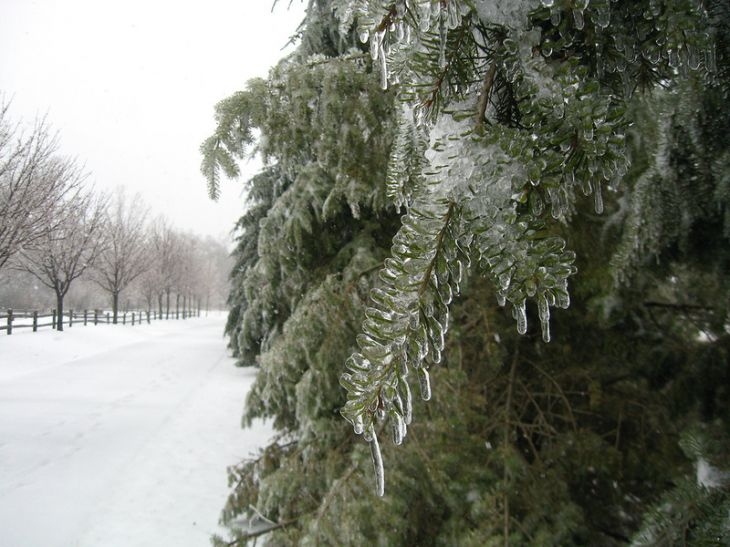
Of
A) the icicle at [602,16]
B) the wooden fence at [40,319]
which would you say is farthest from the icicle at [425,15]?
the wooden fence at [40,319]

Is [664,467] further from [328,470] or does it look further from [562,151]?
[562,151]

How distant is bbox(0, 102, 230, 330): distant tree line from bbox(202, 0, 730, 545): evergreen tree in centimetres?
1161

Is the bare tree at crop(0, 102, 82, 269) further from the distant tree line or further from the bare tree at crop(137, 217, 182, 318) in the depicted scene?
the bare tree at crop(137, 217, 182, 318)

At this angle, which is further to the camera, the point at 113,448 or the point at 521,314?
the point at 113,448

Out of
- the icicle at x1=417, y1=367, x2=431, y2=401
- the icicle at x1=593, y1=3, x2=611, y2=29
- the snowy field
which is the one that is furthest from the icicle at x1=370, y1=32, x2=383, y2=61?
the snowy field

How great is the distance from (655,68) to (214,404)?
1035 cm

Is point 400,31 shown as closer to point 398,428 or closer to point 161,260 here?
point 398,428

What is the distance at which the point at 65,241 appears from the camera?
18.2 meters

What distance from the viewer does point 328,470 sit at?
111 inches

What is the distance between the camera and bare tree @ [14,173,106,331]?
14.7 metres

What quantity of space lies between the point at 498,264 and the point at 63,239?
58.6 feet

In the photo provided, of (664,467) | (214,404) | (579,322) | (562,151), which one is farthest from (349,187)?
(214,404)

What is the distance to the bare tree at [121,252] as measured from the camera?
80.6 feet

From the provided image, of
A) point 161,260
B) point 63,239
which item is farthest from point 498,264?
point 161,260
